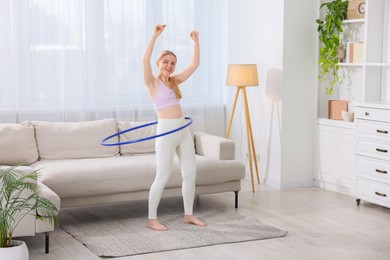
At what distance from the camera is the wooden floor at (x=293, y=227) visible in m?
4.75

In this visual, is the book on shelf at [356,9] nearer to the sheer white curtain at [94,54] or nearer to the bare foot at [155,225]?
the sheer white curtain at [94,54]

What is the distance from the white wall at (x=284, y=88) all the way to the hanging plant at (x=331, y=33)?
189mm

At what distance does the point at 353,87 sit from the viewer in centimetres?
689

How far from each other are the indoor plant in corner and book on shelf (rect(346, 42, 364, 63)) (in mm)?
3384

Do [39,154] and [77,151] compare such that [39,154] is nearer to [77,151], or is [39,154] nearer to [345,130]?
[77,151]

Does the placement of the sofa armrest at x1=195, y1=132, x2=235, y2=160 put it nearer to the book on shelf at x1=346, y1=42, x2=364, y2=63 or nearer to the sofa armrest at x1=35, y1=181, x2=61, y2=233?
the book on shelf at x1=346, y1=42, x2=364, y2=63

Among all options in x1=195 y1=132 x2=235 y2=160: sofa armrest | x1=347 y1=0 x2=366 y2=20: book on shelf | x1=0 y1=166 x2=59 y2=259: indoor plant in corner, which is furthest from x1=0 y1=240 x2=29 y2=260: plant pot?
x1=347 y1=0 x2=366 y2=20: book on shelf

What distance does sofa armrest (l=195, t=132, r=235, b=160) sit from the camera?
6262 mm

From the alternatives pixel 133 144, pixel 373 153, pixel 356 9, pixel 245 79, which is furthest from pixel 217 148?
pixel 356 9

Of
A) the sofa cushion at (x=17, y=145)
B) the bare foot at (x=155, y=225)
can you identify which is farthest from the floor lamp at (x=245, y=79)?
the sofa cushion at (x=17, y=145)

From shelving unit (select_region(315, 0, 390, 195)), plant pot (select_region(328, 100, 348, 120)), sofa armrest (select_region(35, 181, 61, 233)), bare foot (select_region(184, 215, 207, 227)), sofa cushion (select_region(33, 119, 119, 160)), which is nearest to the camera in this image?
sofa armrest (select_region(35, 181, 61, 233))

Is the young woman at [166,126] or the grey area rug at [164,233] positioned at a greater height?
the young woman at [166,126]

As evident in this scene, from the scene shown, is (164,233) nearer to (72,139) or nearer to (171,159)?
(171,159)

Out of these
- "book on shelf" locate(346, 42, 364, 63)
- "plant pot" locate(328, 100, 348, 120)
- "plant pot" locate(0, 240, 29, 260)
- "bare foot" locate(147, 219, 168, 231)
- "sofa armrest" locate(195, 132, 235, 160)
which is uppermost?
"book on shelf" locate(346, 42, 364, 63)
